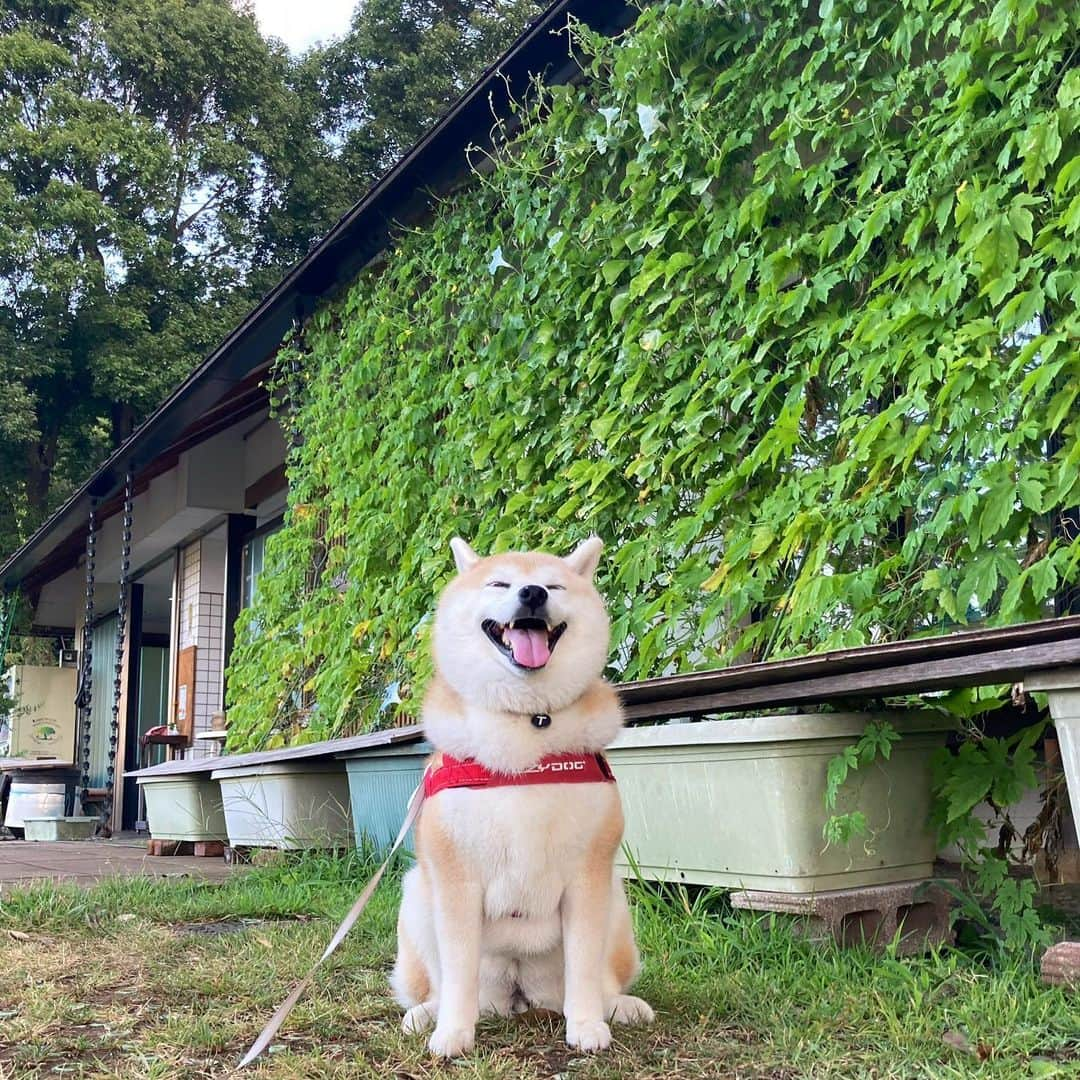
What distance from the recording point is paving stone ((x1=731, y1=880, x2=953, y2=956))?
2.58m

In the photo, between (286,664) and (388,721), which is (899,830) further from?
(286,664)

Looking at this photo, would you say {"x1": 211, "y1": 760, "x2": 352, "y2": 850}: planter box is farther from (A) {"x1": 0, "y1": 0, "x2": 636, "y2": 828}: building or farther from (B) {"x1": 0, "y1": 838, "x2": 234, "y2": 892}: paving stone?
(A) {"x1": 0, "y1": 0, "x2": 636, "y2": 828}: building

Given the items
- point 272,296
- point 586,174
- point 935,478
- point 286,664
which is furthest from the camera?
point 272,296

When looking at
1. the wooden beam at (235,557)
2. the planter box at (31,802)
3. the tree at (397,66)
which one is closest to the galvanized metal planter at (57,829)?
the planter box at (31,802)

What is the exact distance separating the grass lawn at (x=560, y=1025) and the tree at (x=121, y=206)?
1529cm

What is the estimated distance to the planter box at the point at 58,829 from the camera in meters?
9.77

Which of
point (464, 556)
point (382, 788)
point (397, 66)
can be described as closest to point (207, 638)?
point (382, 788)

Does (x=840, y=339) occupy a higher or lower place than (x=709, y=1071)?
higher

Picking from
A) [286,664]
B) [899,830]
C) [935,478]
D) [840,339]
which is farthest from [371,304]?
[899,830]

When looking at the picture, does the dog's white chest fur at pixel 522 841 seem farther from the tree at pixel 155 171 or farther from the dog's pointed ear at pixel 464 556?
the tree at pixel 155 171

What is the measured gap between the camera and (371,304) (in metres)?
6.49

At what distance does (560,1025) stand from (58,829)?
8.90 m

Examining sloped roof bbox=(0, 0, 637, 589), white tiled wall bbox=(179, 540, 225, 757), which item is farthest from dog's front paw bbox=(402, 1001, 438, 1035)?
white tiled wall bbox=(179, 540, 225, 757)

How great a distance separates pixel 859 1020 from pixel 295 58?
21.4 metres
